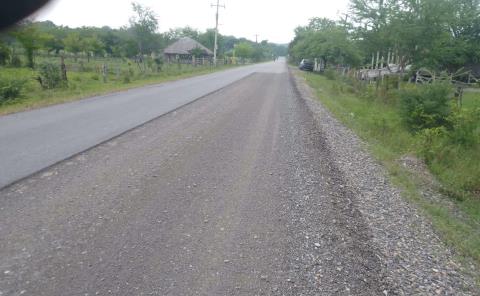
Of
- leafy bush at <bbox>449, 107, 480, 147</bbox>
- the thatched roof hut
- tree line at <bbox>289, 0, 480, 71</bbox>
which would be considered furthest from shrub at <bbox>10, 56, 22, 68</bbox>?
the thatched roof hut

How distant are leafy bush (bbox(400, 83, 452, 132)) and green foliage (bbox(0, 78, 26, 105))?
510 inches

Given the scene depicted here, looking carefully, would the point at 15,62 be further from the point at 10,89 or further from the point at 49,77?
the point at 10,89

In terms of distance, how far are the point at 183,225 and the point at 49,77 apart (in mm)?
14210

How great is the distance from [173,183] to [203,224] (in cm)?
137

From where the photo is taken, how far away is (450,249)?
3.72 meters

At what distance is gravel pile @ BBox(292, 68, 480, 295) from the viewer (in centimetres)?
302

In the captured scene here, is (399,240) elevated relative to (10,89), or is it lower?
lower

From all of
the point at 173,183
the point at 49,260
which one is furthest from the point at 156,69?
the point at 49,260

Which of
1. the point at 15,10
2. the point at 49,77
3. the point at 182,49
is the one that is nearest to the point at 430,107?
the point at 15,10

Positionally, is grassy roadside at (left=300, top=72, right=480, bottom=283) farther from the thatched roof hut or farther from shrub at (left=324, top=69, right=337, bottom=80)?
the thatched roof hut

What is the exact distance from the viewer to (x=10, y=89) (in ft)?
39.1

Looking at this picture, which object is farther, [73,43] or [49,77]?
[73,43]

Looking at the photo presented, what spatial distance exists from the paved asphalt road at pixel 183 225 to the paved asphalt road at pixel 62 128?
13 cm

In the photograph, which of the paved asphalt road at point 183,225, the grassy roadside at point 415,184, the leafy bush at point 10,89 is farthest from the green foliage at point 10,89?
the grassy roadside at point 415,184
